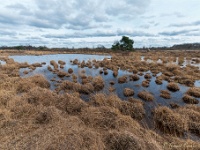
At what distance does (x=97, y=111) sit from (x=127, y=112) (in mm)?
1887

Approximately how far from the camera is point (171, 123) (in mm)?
6676

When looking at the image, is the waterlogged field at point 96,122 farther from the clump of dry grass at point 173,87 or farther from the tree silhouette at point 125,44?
the tree silhouette at point 125,44

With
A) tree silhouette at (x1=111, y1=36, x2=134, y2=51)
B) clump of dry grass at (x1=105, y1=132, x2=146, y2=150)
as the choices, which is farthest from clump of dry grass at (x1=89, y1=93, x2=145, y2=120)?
tree silhouette at (x1=111, y1=36, x2=134, y2=51)

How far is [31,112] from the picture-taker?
6.86 m

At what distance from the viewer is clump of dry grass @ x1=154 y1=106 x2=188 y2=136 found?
6453 millimetres

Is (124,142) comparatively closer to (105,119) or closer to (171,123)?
(105,119)

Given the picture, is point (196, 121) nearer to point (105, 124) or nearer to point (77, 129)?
point (105, 124)

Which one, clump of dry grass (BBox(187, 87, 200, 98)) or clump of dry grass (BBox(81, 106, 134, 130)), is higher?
clump of dry grass (BBox(81, 106, 134, 130))

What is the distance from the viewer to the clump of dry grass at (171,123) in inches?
254

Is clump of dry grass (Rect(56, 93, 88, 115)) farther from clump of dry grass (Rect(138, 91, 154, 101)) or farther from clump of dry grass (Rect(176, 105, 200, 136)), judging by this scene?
clump of dry grass (Rect(176, 105, 200, 136))

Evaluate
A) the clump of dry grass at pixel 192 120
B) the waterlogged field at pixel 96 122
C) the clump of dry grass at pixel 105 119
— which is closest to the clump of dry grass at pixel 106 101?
the waterlogged field at pixel 96 122

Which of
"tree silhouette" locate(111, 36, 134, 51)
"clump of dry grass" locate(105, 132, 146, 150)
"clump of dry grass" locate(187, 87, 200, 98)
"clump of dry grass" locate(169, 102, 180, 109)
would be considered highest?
"tree silhouette" locate(111, 36, 134, 51)

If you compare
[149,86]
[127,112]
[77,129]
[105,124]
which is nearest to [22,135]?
[77,129]

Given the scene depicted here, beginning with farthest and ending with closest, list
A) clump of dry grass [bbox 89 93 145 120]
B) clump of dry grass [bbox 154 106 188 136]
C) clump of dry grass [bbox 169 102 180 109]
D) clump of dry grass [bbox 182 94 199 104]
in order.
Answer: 1. clump of dry grass [bbox 182 94 199 104]
2. clump of dry grass [bbox 169 102 180 109]
3. clump of dry grass [bbox 89 93 145 120]
4. clump of dry grass [bbox 154 106 188 136]
